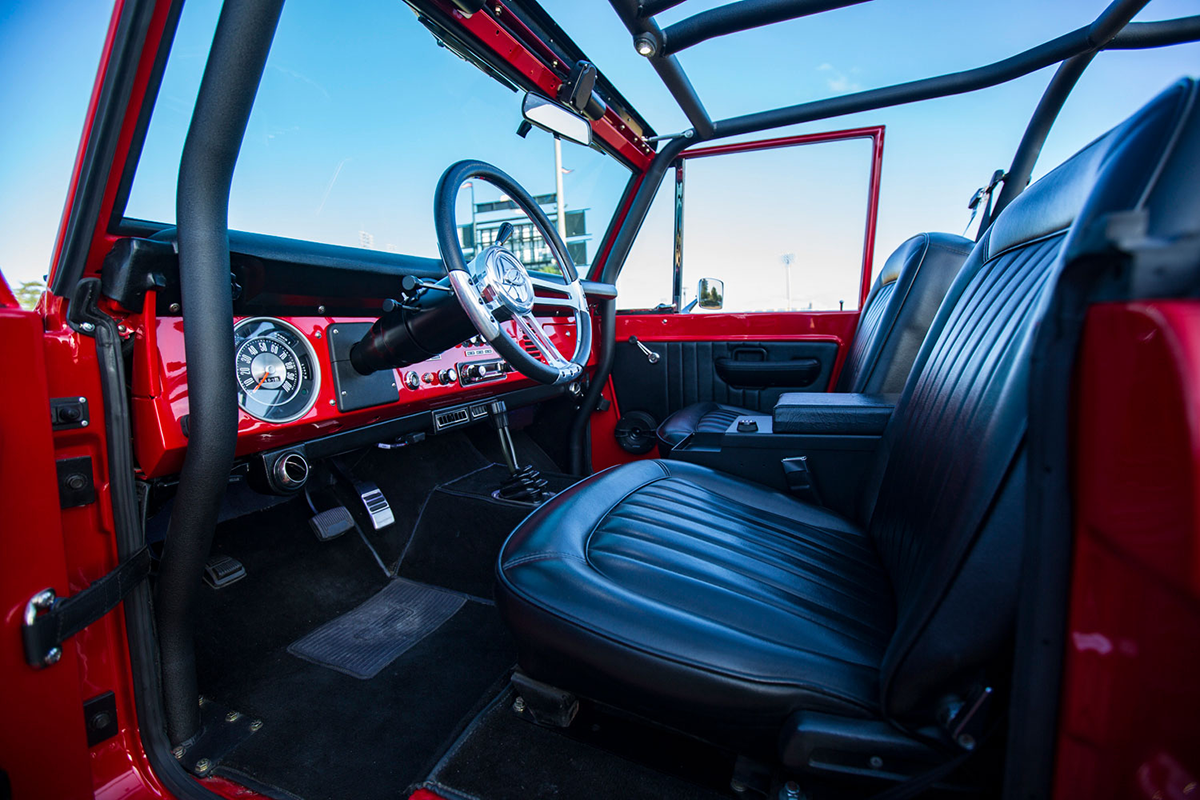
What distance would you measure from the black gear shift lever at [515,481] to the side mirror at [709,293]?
1099 mm

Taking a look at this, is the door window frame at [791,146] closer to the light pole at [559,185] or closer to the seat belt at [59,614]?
the light pole at [559,185]

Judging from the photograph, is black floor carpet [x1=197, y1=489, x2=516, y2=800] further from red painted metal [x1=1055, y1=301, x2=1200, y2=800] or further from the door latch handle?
the door latch handle

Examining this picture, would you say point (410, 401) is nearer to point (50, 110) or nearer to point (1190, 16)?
point (50, 110)

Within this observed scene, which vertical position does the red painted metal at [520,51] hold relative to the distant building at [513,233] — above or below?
above

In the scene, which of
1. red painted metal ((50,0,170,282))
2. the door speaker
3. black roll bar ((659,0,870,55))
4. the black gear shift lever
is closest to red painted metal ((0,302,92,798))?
red painted metal ((50,0,170,282))

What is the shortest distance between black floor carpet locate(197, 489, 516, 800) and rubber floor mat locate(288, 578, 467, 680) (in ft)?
0.10

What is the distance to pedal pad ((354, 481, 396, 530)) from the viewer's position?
1.86 m

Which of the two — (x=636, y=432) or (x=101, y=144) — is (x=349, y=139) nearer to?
(x=101, y=144)

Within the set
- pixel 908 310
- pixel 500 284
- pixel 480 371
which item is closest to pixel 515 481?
pixel 480 371

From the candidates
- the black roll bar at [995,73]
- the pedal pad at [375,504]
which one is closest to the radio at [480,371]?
the pedal pad at [375,504]

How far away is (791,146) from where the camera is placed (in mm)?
2562

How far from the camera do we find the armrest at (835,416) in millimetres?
1411

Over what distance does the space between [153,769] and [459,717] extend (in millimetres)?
545

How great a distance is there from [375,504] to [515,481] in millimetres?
463
